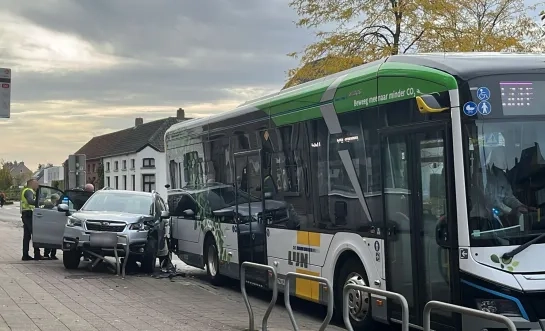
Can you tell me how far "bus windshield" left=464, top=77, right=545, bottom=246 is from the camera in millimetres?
6883

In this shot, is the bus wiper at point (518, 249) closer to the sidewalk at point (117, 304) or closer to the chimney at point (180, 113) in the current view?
the sidewalk at point (117, 304)

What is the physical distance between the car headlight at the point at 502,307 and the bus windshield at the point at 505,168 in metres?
0.52

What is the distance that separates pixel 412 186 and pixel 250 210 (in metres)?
4.60

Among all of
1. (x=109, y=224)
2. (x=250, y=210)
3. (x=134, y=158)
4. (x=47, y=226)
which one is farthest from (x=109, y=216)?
(x=134, y=158)

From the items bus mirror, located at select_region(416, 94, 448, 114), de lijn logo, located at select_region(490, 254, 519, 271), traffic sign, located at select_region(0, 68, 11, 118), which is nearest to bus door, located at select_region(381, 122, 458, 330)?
bus mirror, located at select_region(416, 94, 448, 114)

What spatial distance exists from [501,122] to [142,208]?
10.7 m

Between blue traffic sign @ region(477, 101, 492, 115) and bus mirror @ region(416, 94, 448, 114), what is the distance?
1.08 feet

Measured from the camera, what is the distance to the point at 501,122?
7000mm

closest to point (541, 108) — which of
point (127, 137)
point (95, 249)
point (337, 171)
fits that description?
point (337, 171)

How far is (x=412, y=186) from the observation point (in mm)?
7773

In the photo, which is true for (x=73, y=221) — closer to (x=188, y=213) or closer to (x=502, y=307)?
(x=188, y=213)

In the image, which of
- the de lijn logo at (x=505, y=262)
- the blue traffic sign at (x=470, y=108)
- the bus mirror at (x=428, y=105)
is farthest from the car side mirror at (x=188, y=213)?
the de lijn logo at (x=505, y=262)

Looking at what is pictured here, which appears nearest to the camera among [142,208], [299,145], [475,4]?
[299,145]

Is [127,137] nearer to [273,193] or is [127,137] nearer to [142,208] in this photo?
[142,208]
